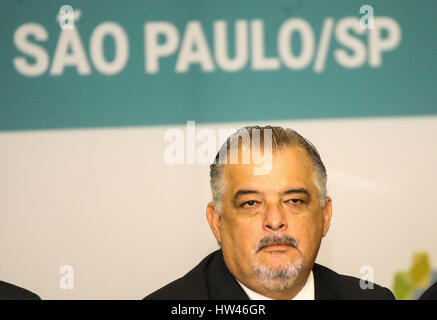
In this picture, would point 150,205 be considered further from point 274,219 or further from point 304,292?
point 304,292

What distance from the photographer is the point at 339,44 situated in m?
2.09

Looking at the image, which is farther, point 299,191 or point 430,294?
point 430,294

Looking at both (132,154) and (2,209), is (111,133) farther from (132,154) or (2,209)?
(2,209)

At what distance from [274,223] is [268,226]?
0.02 m

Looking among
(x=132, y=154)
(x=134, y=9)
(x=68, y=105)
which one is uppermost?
(x=134, y=9)

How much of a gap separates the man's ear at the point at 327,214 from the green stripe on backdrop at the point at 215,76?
300 millimetres

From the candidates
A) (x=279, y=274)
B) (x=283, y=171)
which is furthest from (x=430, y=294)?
(x=283, y=171)

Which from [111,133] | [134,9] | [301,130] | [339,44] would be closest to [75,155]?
[111,133]

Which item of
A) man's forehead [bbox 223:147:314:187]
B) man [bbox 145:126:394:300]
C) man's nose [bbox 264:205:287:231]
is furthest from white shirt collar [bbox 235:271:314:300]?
man's forehead [bbox 223:147:314:187]

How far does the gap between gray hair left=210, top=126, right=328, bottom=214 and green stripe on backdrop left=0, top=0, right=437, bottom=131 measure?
0.19 feet

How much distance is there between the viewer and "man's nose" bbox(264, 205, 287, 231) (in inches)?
74.7

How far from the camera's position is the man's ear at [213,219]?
6.57 feet

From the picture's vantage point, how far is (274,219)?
6.23 ft

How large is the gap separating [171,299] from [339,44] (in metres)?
1.05
